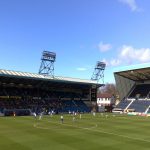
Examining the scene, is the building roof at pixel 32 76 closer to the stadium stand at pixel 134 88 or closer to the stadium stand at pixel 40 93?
the stadium stand at pixel 40 93

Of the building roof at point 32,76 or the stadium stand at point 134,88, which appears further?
the stadium stand at point 134,88

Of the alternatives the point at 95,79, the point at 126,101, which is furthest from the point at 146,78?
the point at 95,79

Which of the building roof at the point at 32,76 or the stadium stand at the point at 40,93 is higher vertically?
the building roof at the point at 32,76

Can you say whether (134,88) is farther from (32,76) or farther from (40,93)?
(32,76)

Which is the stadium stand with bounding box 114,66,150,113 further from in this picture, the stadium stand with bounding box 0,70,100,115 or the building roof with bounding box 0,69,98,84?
the building roof with bounding box 0,69,98,84

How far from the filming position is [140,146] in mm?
28234

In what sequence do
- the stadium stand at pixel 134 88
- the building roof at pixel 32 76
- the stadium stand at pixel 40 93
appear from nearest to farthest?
1. the building roof at pixel 32 76
2. the stadium stand at pixel 40 93
3. the stadium stand at pixel 134 88

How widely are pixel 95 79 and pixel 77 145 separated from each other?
85.1 metres

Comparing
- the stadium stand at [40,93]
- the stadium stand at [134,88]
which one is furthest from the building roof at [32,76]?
the stadium stand at [134,88]

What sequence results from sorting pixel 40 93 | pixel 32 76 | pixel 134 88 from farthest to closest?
1. pixel 134 88
2. pixel 40 93
3. pixel 32 76

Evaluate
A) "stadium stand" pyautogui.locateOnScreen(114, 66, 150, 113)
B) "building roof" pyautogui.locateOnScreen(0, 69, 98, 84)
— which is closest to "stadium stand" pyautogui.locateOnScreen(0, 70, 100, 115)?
"building roof" pyautogui.locateOnScreen(0, 69, 98, 84)

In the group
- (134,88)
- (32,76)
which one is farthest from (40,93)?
(134,88)

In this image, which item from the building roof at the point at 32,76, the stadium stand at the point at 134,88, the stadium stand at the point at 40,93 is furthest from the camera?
the stadium stand at the point at 134,88

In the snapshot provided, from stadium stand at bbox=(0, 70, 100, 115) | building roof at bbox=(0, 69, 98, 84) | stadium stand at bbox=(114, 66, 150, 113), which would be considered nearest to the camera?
building roof at bbox=(0, 69, 98, 84)
